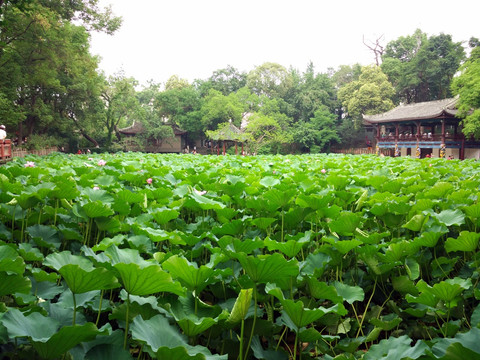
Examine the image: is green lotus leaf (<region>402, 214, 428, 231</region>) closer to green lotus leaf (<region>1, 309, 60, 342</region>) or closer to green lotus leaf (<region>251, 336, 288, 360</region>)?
green lotus leaf (<region>251, 336, 288, 360</region>)

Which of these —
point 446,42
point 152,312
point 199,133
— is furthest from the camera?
point 199,133

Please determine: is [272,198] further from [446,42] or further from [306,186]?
[446,42]

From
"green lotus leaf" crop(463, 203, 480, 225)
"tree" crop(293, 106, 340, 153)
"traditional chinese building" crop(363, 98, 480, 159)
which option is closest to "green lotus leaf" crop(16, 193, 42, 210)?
"green lotus leaf" crop(463, 203, 480, 225)

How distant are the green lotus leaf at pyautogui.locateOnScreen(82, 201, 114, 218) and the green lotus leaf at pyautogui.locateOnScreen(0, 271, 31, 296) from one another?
596 mm

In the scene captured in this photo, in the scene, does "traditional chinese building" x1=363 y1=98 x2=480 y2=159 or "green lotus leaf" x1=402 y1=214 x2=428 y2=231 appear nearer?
"green lotus leaf" x1=402 y1=214 x2=428 y2=231

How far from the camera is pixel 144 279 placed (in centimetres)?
84

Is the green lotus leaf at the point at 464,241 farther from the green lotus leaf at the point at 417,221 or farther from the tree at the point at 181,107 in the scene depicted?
the tree at the point at 181,107

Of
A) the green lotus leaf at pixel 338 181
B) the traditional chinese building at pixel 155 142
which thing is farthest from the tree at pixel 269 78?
the green lotus leaf at pixel 338 181

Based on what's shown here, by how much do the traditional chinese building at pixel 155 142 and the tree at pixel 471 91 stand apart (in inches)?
701

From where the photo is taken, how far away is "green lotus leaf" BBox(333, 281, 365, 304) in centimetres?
119

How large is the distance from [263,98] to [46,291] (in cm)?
2667

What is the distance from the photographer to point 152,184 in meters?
2.98

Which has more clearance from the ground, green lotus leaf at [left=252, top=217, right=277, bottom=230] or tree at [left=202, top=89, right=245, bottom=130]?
tree at [left=202, top=89, right=245, bottom=130]

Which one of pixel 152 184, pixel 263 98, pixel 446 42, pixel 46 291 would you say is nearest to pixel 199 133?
pixel 263 98
